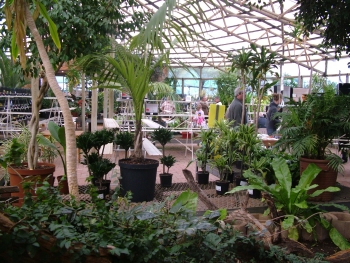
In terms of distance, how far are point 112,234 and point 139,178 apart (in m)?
2.40

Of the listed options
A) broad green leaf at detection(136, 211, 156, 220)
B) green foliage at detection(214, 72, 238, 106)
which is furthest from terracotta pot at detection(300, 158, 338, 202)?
green foliage at detection(214, 72, 238, 106)

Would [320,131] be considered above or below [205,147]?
above

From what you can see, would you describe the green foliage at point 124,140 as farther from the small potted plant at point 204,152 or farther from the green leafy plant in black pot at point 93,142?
the small potted plant at point 204,152

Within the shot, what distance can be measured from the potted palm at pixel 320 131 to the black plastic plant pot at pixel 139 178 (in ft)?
5.30

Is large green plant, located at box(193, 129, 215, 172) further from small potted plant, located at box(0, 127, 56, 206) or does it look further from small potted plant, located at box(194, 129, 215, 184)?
small potted plant, located at box(0, 127, 56, 206)

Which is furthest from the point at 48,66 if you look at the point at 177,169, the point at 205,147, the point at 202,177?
the point at 177,169

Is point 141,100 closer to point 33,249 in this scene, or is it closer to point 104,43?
point 104,43

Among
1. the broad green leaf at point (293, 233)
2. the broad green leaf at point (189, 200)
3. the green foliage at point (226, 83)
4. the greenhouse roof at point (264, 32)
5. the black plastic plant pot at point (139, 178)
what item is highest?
the greenhouse roof at point (264, 32)

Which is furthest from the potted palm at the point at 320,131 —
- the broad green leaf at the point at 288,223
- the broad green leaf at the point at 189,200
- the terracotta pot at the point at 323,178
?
the broad green leaf at the point at 189,200

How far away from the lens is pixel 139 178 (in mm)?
3793

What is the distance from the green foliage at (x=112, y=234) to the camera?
1295 millimetres

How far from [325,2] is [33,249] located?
432cm

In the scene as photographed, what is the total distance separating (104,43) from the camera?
376 centimetres

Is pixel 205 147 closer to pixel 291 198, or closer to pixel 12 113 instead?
pixel 291 198
